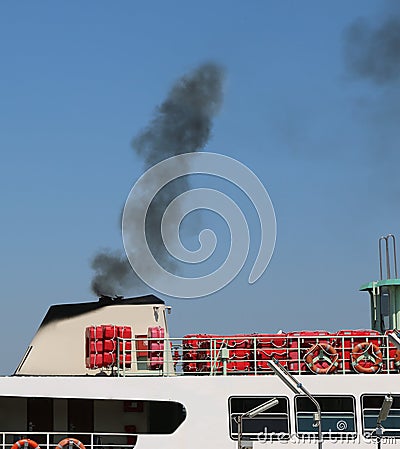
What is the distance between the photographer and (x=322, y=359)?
21750 mm

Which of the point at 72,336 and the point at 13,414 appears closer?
the point at 13,414

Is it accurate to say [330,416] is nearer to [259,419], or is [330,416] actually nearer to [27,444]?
[259,419]

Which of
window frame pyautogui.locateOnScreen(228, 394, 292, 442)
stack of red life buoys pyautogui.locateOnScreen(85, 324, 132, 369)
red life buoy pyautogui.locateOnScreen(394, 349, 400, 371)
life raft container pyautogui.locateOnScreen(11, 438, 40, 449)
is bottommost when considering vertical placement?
life raft container pyautogui.locateOnScreen(11, 438, 40, 449)

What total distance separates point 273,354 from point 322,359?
1271 millimetres

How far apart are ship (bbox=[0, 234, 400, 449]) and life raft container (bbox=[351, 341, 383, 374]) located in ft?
0.08

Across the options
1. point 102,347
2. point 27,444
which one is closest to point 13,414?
point 27,444

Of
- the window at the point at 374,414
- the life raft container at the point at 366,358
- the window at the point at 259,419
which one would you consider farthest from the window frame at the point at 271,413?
the life raft container at the point at 366,358

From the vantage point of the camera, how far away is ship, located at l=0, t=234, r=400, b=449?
20.9m

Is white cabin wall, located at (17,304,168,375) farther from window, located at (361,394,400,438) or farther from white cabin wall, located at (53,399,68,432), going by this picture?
window, located at (361,394,400,438)

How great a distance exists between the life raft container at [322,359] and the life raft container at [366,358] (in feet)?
1.54

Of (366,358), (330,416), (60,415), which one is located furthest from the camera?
(60,415)

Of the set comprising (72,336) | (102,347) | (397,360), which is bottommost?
(397,360)

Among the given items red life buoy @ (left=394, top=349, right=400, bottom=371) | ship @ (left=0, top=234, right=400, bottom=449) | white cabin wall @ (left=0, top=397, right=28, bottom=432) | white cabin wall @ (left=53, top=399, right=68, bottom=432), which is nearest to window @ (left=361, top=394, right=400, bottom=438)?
ship @ (left=0, top=234, right=400, bottom=449)

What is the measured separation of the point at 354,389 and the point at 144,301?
7234mm
